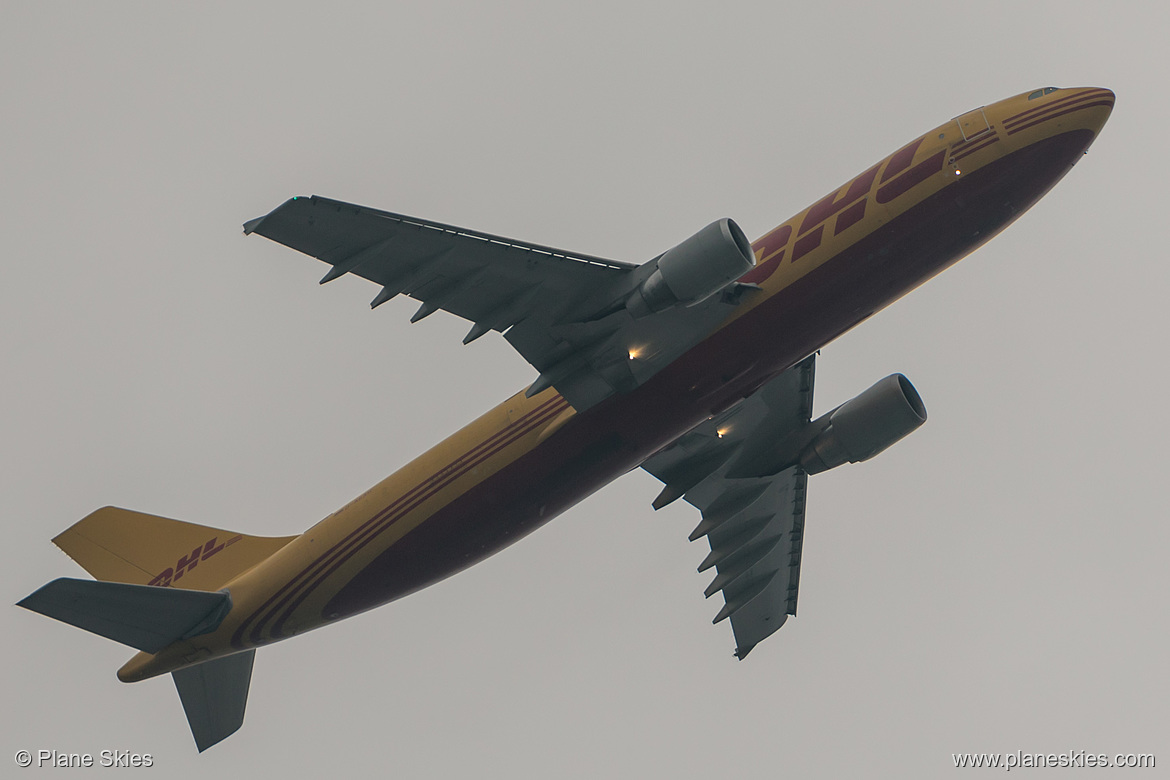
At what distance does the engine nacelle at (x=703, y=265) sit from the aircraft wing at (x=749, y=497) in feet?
24.3

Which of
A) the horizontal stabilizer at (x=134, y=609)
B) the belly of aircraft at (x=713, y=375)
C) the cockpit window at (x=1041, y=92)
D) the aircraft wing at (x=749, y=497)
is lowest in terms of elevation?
the aircraft wing at (x=749, y=497)

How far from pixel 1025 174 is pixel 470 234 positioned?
481 inches

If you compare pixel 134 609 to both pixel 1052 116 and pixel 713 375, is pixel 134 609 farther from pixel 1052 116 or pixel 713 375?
pixel 1052 116

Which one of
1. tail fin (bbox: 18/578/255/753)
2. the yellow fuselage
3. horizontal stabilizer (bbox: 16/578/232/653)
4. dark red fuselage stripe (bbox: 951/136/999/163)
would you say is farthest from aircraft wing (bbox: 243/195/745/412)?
tail fin (bbox: 18/578/255/753)

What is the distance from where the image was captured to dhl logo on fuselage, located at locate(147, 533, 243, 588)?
109 ft

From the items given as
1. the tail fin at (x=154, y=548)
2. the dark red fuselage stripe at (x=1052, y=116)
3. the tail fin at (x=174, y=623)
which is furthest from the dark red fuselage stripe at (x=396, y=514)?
the dark red fuselage stripe at (x=1052, y=116)

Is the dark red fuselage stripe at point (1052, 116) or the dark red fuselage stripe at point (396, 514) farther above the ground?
the dark red fuselage stripe at point (1052, 116)

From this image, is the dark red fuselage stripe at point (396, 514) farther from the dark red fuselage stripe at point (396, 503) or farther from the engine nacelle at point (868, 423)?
the engine nacelle at point (868, 423)

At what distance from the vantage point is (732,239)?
25.1m

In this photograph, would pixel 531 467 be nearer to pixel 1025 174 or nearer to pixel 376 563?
pixel 376 563

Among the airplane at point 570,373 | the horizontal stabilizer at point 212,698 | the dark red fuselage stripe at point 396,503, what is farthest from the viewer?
the horizontal stabilizer at point 212,698

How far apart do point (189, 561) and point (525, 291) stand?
43.8 feet

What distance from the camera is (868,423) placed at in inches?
1256

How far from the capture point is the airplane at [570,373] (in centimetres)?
2630
